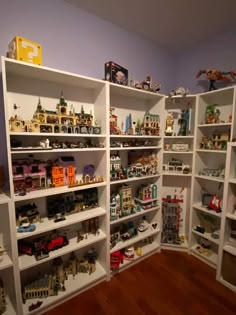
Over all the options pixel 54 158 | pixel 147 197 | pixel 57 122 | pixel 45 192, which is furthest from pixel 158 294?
pixel 57 122

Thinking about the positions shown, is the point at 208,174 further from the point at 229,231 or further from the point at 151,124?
the point at 151,124

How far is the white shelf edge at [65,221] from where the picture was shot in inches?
51.6

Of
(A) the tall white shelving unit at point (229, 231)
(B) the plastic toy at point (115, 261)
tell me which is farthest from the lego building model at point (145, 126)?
(B) the plastic toy at point (115, 261)

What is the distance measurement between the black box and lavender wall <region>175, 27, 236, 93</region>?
3.38 ft

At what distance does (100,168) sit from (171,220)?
3.99 ft

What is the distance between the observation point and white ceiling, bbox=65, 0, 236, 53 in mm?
1536

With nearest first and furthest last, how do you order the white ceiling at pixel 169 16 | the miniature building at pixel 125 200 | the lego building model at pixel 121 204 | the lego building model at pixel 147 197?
the white ceiling at pixel 169 16 → the lego building model at pixel 121 204 → the miniature building at pixel 125 200 → the lego building model at pixel 147 197

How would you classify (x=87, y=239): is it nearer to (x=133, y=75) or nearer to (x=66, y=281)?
(x=66, y=281)

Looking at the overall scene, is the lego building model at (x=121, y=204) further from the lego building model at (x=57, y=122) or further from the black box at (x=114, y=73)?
the black box at (x=114, y=73)

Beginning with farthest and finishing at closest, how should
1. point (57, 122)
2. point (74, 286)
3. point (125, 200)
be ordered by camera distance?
point (125, 200)
point (74, 286)
point (57, 122)

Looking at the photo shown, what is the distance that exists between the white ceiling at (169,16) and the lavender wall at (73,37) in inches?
3.8

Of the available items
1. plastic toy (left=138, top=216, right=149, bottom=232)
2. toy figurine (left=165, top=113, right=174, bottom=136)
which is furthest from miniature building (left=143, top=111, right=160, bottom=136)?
plastic toy (left=138, top=216, right=149, bottom=232)

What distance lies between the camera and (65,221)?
1490mm

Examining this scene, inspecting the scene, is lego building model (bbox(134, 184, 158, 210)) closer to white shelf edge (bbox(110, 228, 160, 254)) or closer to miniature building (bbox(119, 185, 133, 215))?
miniature building (bbox(119, 185, 133, 215))
